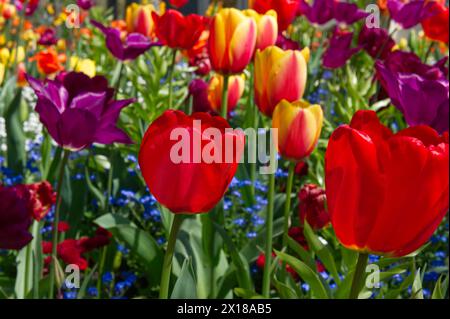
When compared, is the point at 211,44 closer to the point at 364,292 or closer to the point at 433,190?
the point at 364,292

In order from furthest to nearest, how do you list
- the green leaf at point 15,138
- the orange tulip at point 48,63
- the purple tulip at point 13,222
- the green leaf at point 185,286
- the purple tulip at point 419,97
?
A: the orange tulip at point 48,63
the green leaf at point 15,138
the purple tulip at point 419,97
the purple tulip at point 13,222
the green leaf at point 185,286

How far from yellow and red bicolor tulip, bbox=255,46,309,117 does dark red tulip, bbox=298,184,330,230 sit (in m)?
0.17

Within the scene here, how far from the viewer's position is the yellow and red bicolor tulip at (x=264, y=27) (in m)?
1.51

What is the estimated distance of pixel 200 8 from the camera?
702 cm

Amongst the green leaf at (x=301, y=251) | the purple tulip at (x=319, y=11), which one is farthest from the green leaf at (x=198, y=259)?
the purple tulip at (x=319, y=11)

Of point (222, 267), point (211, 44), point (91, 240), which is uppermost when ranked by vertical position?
point (211, 44)

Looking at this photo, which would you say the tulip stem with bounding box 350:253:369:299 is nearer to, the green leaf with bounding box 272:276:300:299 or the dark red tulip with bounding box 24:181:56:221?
the green leaf with bounding box 272:276:300:299

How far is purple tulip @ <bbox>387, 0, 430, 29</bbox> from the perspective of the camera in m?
2.32

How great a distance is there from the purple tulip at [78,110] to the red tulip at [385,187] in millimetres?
598

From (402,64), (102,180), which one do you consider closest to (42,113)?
(402,64)

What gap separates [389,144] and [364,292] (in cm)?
79

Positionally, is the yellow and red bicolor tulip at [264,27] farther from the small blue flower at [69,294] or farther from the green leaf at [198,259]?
the small blue flower at [69,294]

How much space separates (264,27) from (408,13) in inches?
38.4

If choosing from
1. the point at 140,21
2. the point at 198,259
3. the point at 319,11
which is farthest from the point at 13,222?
the point at 319,11
